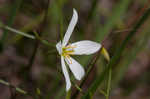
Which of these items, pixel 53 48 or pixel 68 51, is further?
pixel 53 48

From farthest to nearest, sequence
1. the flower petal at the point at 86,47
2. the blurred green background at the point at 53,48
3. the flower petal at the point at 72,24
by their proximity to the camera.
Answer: the blurred green background at the point at 53,48, the flower petal at the point at 86,47, the flower petal at the point at 72,24

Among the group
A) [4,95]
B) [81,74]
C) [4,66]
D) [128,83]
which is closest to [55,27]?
[4,66]

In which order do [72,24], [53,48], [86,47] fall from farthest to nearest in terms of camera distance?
[53,48] → [86,47] → [72,24]

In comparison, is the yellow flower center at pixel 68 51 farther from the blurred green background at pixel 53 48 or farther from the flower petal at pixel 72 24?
the blurred green background at pixel 53 48

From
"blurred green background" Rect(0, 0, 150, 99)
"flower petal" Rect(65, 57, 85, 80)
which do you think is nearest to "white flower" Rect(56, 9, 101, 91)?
"flower petal" Rect(65, 57, 85, 80)

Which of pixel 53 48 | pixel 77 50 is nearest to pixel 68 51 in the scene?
pixel 77 50

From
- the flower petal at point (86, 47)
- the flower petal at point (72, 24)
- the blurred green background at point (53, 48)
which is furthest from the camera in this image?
the blurred green background at point (53, 48)

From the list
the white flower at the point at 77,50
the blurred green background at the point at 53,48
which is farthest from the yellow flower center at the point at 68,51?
the blurred green background at the point at 53,48

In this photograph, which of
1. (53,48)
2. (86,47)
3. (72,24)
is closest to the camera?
(72,24)

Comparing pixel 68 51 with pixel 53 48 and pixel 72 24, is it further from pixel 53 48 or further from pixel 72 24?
pixel 53 48

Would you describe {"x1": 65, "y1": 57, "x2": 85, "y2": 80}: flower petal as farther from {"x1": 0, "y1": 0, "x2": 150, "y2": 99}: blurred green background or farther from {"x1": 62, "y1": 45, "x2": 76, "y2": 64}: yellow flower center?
{"x1": 0, "y1": 0, "x2": 150, "y2": 99}: blurred green background
